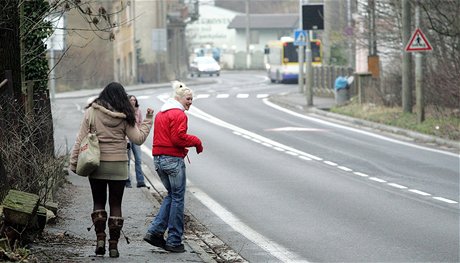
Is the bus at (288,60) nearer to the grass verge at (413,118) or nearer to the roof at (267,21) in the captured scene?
the grass verge at (413,118)

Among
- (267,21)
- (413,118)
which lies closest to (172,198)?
(413,118)

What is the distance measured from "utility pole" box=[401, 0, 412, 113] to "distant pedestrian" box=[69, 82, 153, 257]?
70.0ft

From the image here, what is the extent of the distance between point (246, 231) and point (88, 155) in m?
3.85

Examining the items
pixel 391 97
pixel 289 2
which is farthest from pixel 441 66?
pixel 289 2

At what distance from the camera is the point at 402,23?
32.2 meters

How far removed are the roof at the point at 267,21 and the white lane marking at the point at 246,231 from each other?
113265 millimetres

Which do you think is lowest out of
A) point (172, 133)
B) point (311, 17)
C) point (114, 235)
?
point (114, 235)

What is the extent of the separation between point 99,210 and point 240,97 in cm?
4376

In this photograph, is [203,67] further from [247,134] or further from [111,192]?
[111,192]

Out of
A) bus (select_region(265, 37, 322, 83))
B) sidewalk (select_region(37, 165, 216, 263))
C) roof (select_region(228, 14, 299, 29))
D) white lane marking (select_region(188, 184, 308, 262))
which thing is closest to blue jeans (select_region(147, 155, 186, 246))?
sidewalk (select_region(37, 165, 216, 263))

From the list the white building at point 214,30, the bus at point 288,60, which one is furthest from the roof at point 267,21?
the bus at point 288,60

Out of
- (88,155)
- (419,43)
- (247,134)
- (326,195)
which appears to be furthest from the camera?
(247,134)

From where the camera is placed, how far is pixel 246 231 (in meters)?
13.9

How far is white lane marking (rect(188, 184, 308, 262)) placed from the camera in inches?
473
